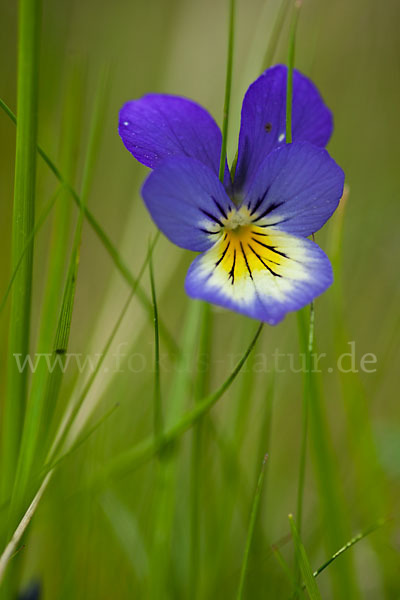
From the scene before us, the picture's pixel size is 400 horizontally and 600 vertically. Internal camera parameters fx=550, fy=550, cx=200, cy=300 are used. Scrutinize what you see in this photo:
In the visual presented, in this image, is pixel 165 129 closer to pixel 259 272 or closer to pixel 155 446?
pixel 259 272

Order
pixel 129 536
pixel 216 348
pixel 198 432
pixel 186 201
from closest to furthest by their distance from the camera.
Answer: pixel 186 201
pixel 198 432
pixel 129 536
pixel 216 348

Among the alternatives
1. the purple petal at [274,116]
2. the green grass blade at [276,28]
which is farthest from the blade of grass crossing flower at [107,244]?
the green grass blade at [276,28]

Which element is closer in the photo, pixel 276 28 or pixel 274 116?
pixel 274 116

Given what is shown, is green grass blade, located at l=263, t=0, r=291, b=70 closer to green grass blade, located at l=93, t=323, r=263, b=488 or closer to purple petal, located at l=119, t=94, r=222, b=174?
purple petal, located at l=119, t=94, r=222, b=174

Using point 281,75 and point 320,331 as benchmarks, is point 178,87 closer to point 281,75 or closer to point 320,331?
point 320,331

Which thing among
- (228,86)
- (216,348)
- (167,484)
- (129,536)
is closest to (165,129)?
(228,86)

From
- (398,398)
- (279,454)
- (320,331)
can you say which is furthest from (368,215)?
(279,454)

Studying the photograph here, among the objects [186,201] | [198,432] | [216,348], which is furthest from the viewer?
[216,348]
